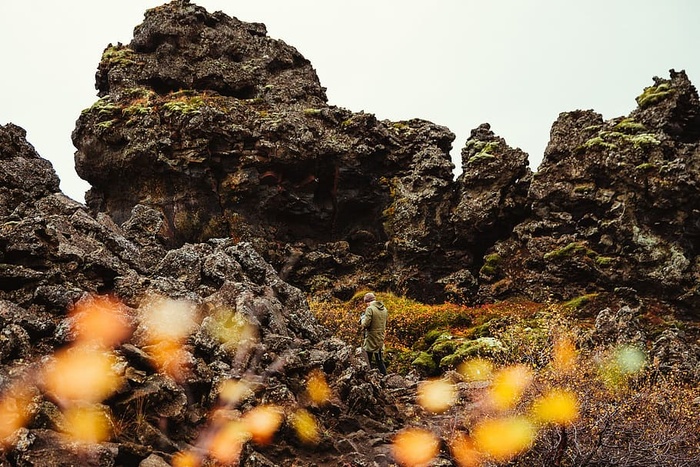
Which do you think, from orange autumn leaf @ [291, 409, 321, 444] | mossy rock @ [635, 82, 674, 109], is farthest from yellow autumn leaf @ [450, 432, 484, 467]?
mossy rock @ [635, 82, 674, 109]

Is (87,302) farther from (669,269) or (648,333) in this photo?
(669,269)

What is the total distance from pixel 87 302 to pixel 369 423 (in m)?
7.30

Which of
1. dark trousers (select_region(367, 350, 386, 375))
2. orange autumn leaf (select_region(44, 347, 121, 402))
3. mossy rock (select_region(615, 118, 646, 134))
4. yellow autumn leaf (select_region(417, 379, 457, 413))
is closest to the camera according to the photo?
orange autumn leaf (select_region(44, 347, 121, 402))

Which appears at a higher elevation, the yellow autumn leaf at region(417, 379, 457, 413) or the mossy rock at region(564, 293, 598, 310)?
the mossy rock at region(564, 293, 598, 310)

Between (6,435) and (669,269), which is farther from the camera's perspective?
(669,269)

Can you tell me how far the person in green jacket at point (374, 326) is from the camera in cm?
1862

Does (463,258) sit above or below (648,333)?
above

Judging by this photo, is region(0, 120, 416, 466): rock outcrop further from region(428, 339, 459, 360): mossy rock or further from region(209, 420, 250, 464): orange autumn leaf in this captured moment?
region(428, 339, 459, 360): mossy rock

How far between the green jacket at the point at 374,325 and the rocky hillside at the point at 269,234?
60.3 inches

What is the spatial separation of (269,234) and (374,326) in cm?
2185

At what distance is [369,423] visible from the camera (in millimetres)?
13547

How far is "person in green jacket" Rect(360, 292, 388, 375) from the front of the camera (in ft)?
61.1

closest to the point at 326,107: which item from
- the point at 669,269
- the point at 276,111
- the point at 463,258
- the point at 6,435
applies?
the point at 276,111

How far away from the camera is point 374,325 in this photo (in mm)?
18844
